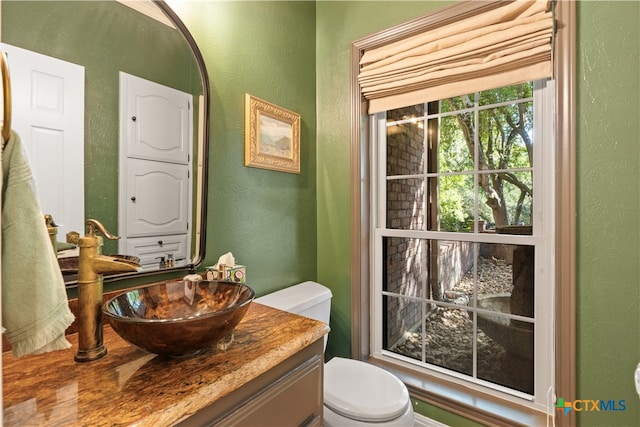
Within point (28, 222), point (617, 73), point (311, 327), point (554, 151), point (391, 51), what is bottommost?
point (311, 327)

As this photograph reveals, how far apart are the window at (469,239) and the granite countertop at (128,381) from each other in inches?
45.2

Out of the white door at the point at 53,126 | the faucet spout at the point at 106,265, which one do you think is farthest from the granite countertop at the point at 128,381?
the white door at the point at 53,126

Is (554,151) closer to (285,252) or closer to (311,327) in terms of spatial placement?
(311,327)

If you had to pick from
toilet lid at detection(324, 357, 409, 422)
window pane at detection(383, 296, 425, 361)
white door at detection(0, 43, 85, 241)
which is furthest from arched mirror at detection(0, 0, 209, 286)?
window pane at detection(383, 296, 425, 361)

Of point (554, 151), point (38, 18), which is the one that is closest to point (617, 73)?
point (554, 151)

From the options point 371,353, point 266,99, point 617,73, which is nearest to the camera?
point 617,73

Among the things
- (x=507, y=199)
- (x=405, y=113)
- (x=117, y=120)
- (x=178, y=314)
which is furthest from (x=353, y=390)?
(x=405, y=113)

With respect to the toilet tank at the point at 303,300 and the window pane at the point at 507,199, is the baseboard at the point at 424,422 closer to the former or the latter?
the toilet tank at the point at 303,300

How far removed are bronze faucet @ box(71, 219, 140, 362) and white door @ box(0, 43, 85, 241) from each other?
27 centimetres

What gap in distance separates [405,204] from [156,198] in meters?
1.36

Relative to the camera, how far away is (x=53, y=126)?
0.92 m

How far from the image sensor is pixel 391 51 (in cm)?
171

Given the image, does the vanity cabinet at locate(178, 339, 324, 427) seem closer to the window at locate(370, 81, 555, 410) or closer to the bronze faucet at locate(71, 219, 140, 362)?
the bronze faucet at locate(71, 219, 140, 362)

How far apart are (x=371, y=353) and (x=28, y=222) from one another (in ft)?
6.08
